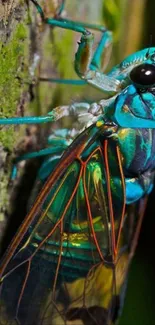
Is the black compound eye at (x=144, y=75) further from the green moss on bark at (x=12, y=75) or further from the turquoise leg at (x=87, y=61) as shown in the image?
the green moss on bark at (x=12, y=75)

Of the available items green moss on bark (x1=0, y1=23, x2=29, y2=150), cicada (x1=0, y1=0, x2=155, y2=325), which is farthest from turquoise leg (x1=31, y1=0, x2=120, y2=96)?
green moss on bark (x1=0, y1=23, x2=29, y2=150)

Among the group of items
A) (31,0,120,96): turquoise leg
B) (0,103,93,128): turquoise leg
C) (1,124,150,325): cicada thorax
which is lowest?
(1,124,150,325): cicada thorax

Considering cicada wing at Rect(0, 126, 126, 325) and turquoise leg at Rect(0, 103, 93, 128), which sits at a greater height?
turquoise leg at Rect(0, 103, 93, 128)

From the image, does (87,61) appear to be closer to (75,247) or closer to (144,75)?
(144,75)

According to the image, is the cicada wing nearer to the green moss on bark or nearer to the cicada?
the cicada

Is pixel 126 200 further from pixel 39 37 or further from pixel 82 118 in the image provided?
pixel 39 37

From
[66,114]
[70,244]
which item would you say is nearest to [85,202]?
[70,244]
